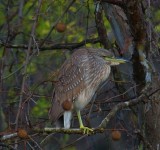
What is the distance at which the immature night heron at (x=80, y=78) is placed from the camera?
238 inches

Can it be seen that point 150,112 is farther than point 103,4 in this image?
No

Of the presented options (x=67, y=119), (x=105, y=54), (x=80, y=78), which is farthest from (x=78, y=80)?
(x=67, y=119)

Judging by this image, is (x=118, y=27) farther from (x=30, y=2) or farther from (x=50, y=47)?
(x=30, y=2)

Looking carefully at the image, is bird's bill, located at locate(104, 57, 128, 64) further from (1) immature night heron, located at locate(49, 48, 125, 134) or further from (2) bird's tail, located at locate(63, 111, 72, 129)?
(2) bird's tail, located at locate(63, 111, 72, 129)

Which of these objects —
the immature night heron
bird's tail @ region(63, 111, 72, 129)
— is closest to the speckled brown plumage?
the immature night heron

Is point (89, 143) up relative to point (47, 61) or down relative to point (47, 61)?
down

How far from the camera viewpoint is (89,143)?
8.87 meters

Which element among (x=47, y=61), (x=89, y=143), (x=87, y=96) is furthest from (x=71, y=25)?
(x=87, y=96)

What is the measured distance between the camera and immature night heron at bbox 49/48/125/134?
6.05 metres

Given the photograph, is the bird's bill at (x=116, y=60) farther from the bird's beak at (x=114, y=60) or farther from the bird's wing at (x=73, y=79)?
the bird's wing at (x=73, y=79)

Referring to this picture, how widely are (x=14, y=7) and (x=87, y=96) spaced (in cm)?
344

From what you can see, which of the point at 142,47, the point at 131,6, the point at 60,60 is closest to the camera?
the point at 131,6

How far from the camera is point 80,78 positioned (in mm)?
6160

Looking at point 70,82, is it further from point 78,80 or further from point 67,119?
point 67,119
